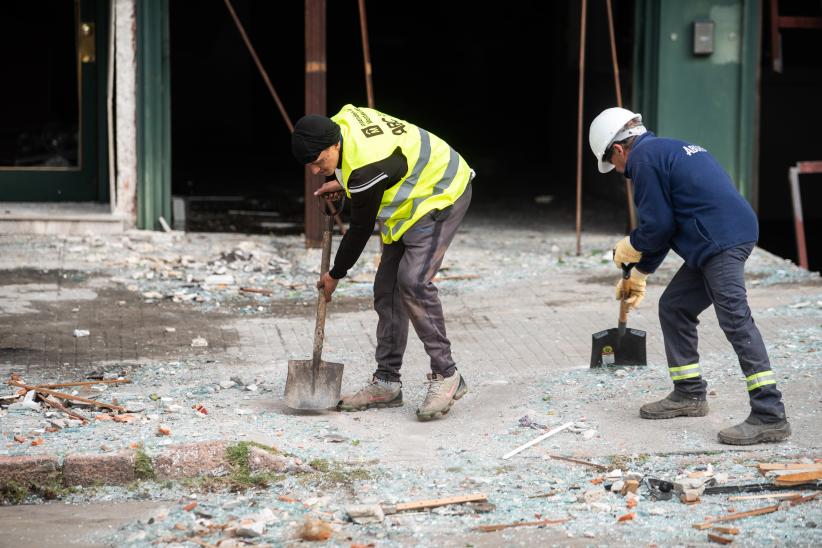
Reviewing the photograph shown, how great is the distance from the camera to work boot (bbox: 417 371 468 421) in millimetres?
6020

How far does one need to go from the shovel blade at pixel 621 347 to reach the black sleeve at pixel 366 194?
1817 millimetres

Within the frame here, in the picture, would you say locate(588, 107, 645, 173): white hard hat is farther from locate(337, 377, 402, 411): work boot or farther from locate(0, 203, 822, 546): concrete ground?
locate(337, 377, 402, 411): work boot

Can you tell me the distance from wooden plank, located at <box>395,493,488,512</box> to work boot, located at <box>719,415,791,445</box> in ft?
4.31

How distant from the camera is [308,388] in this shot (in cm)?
614

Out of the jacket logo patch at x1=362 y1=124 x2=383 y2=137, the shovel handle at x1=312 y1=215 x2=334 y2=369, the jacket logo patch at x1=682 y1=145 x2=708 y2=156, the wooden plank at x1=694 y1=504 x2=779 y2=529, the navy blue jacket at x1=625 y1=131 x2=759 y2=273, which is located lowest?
the wooden plank at x1=694 y1=504 x2=779 y2=529

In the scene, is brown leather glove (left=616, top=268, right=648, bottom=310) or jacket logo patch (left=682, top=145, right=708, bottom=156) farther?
brown leather glove (left=616, top=268, right=648, bottom=310)

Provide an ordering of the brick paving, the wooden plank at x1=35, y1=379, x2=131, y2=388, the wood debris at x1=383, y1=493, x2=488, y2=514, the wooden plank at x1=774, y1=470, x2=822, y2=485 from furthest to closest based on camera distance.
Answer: the brick paving < the wooden plank at x1=35, y1=379, x2=131, y2=388 < the wooden plank at x1=774, y1=470, x2=822, y2=485 < the wood debris at x1=383, y1=493, x2=488, y2=514

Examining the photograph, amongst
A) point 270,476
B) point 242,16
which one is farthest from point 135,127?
point 242,16

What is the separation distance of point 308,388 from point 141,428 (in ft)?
2.88

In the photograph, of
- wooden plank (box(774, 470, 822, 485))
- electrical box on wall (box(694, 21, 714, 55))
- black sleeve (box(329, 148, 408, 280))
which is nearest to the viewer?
wooden plank (box(774, 470, 822, 485))

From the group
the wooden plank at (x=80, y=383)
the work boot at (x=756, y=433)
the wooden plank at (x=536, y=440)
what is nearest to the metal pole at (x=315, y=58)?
the wooden plank at (x=80, y=383)

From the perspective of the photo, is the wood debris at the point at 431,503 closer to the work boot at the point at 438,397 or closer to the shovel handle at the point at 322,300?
the work boot at the point at 438,397

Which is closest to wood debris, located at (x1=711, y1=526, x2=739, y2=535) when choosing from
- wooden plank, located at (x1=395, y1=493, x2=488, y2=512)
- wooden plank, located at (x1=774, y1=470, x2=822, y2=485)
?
wooden plank, located at (x1=774, y1=470, x2=822, y2=485)

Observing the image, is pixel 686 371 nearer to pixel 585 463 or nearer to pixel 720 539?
pixel 585 463
